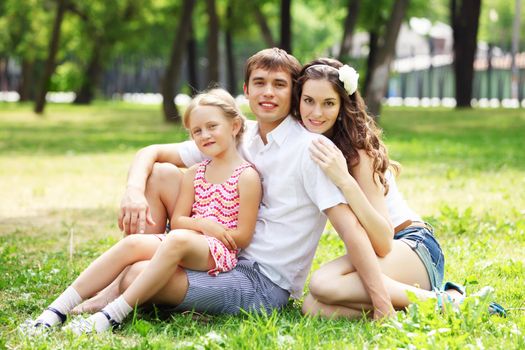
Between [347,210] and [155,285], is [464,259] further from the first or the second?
[155,285]

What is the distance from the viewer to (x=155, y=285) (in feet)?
14.9

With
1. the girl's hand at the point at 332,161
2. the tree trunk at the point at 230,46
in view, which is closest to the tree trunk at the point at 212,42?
the tree trunk at the point at 230,46

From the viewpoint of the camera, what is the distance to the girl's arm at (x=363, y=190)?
4.57 m

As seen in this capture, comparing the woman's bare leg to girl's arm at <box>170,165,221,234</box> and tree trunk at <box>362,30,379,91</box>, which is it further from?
tree trunk at <box>362,30,379,91</box>

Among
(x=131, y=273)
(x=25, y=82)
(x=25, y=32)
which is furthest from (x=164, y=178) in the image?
(x=25, y=82)

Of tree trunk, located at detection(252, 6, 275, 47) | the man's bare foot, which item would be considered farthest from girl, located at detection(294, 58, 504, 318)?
tree trunk, located at detection(252, 6, 275, 47)

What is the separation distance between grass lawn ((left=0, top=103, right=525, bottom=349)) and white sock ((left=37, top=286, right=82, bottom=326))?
125 mm

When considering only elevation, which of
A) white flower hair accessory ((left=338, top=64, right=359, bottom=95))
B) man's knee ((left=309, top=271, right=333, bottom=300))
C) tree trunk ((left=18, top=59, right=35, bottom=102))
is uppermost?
white flower hair accessory ((left=338, top=64, right=359, bottom=95))

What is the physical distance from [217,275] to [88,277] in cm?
63

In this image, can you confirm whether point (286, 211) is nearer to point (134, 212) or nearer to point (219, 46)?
point (134, 212)

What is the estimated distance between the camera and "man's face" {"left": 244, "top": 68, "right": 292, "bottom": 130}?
4809 mm

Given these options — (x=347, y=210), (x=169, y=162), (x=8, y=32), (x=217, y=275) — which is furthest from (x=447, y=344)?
(x=8, y=32)

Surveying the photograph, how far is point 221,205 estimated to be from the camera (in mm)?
4875

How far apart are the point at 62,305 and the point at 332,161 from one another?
1477 millimetres
